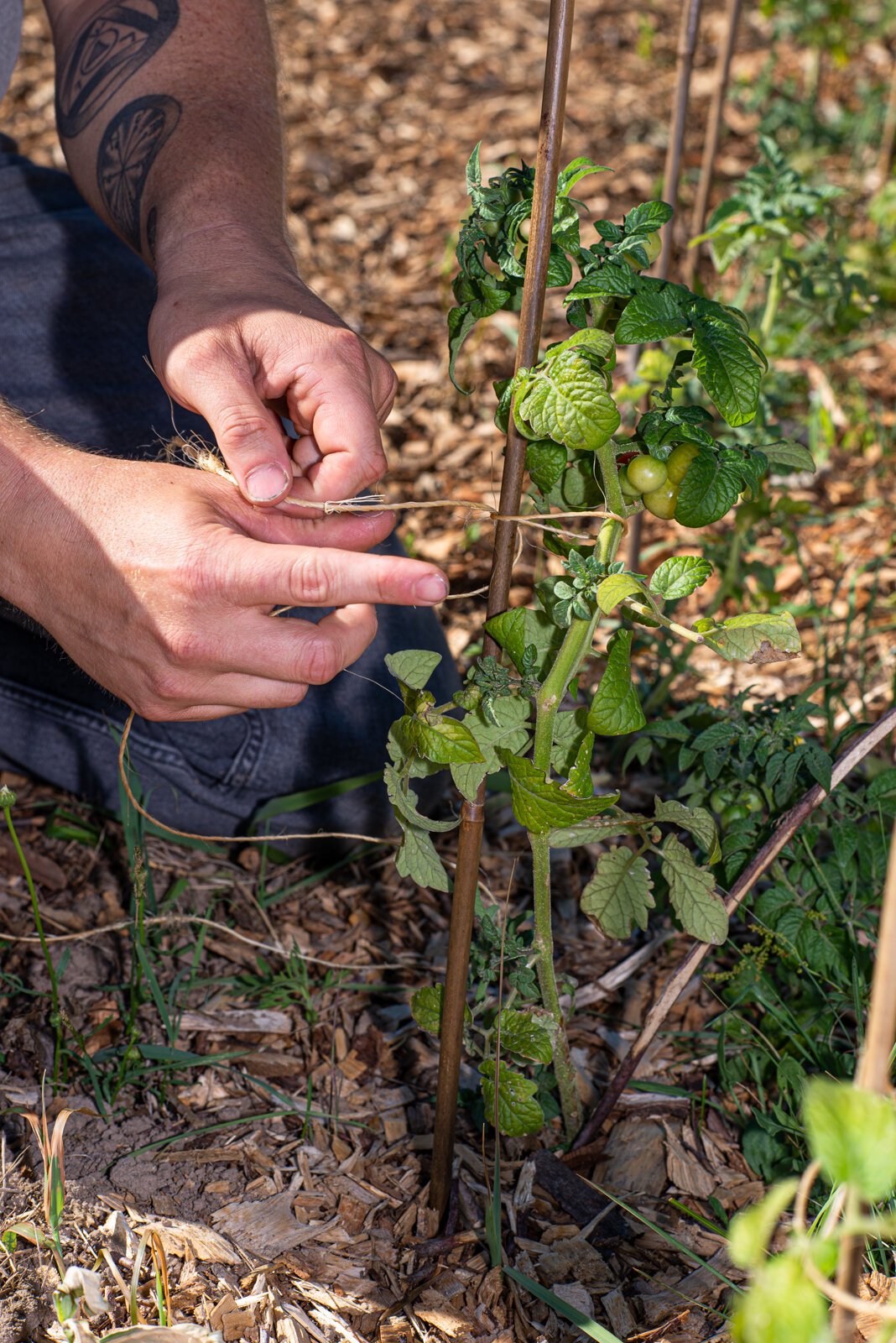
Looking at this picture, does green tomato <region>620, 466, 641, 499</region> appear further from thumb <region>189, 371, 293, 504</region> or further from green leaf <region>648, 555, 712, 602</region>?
thumb <region>189, 371, 293, 504</region>

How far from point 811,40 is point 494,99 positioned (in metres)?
1.00

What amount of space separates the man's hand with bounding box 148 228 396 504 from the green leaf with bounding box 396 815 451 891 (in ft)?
1.08

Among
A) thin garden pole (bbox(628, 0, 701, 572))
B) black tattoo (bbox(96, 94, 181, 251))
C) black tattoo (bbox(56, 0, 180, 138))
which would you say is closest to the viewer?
black tattoo (bbox(96, 94, 181, 251))

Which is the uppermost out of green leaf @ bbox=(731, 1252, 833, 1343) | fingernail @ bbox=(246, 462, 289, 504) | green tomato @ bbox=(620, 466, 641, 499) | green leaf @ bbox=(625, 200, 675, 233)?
green leaf @ bbox=(625, 200, 675, 233)

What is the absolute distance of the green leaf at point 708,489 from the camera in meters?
0.92

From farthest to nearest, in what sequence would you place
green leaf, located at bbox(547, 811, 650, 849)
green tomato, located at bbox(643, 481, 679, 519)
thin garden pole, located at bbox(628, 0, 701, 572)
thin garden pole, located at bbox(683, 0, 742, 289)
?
1. thin garden pole, located at bbox(683, 0, 742, 289)
2. thin garden pole, located at bbox(628, 0, 701, 572)
3. green leaf, located at bbox(547, 811, 650, 849)
4. green tomato, located at bbox(643, 481, 679, 519)

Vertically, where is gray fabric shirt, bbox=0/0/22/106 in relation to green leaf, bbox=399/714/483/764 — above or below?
above

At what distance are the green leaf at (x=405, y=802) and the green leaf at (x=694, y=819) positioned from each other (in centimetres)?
19

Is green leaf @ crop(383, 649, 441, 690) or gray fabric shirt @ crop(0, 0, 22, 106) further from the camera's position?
gray fabric shirt @ crop(0, 0, 22, 106)

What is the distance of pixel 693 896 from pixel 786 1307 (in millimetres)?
545

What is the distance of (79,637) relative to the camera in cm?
117

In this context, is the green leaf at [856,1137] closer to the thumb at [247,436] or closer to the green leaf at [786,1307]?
the green leaf at [786,1307]

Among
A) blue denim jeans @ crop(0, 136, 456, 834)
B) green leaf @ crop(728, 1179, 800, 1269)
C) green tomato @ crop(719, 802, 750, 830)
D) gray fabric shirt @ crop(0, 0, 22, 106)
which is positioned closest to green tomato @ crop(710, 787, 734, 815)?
green tomato @ crop(719, 802, 750, 830)

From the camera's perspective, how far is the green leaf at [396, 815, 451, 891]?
40.1 inches
